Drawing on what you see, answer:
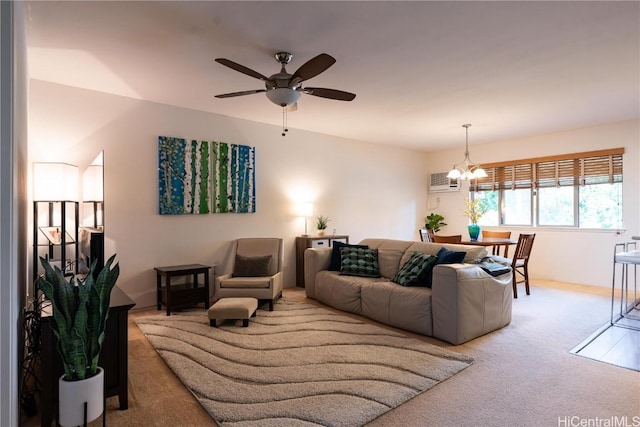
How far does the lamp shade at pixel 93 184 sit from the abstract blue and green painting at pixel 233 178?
133 centimetres

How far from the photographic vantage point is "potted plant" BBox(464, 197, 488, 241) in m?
5.29

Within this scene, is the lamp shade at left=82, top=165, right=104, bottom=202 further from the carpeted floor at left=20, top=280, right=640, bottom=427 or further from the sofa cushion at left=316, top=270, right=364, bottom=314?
the sofa cushion at left=316, top=270, right=364, bottom=314

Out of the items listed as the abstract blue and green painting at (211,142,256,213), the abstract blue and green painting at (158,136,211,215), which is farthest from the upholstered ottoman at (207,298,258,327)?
the abstract blue and green painting at (211,142,256,213)

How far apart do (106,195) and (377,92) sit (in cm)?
322

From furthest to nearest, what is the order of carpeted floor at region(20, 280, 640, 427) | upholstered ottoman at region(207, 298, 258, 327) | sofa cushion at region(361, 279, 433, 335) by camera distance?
upholstered ottoman at region(207, 298, 258, 327), sofa cushion at region(361, 279, 433, 335), carpeted floor at region(20, 280, 640, 427)

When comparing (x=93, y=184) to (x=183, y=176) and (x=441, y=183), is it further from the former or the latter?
(x=441, y=183)

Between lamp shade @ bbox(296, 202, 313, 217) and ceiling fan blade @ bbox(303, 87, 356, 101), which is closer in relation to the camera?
ceiling fan blade @ bbox(303, 87, 356, 101)

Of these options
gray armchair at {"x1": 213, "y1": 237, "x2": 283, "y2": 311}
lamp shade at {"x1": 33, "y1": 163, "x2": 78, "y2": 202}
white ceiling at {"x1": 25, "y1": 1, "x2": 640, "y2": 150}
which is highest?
white ceiling at {"x1": 25, "y1": 1, "x2": 640, "y2": 150}

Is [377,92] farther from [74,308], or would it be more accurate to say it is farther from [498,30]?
[74,308]

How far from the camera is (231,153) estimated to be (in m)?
4.88

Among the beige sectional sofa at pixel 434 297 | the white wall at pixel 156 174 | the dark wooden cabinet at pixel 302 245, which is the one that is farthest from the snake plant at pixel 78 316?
the dark wooden cabinet at pixel 302 245

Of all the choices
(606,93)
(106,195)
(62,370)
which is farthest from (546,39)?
(106,195)

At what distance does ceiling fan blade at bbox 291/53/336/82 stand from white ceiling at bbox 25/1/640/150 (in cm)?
30

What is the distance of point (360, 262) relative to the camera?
4.30 meters
